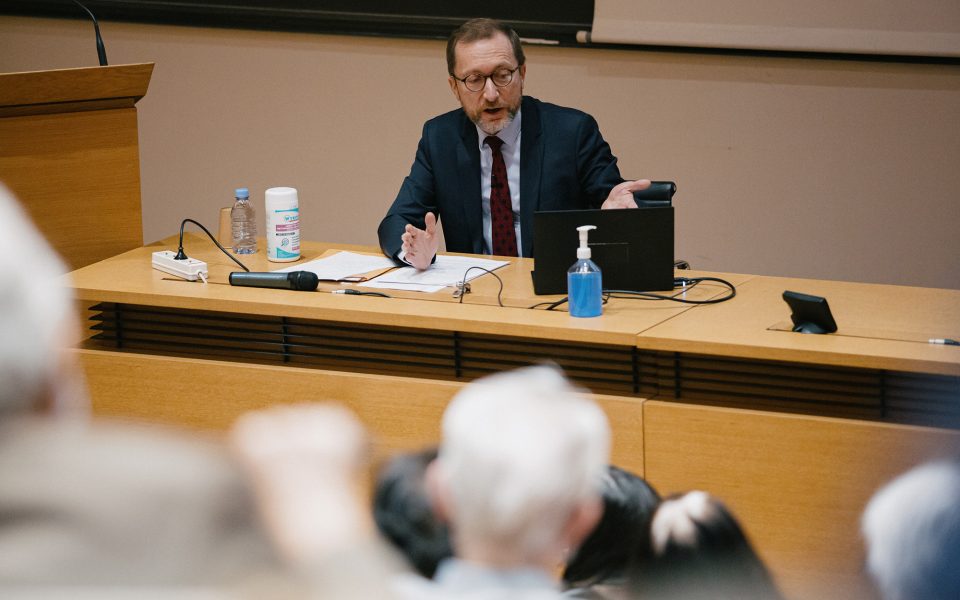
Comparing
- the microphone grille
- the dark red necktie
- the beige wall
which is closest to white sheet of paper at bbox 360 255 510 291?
the microphone grille

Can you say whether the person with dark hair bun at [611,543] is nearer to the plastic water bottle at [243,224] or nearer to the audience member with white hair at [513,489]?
the audience member with white hair at [513,489]

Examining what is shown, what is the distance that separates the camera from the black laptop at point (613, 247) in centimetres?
280

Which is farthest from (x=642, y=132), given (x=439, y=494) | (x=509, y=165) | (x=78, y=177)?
(x=439, y=494)

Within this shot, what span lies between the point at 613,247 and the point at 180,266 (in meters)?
1.17

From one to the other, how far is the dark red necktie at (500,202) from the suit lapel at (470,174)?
41 mm

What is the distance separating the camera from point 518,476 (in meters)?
1.05

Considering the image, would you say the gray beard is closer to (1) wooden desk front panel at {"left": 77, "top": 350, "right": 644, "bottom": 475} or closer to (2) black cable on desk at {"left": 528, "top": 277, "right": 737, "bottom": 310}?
(2) black cable on desk at {"left": 528, "top": 277, "right": 737, "bottom": 310}

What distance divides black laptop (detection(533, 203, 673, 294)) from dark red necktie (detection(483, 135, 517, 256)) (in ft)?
2.30

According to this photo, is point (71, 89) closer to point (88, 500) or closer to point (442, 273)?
point (442, 273)

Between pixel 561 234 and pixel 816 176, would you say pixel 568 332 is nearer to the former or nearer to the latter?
pixel 561 234

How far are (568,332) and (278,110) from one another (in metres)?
3.04

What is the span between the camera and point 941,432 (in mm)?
2385

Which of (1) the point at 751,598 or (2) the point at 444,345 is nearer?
(1) the point at 751,598

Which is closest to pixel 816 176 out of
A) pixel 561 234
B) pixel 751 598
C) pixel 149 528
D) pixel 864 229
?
pixel 864 229
